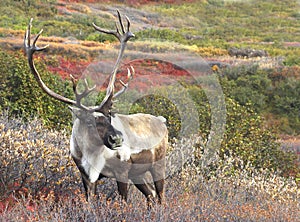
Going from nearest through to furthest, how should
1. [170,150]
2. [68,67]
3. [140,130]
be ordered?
1. [140,130]
2. [170,150]
3. [68,67]

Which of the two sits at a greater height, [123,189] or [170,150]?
[123,189]

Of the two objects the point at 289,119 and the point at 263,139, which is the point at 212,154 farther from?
the point at 289,119

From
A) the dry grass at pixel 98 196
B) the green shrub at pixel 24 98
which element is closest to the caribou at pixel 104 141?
the dry grass at pixel 98 196

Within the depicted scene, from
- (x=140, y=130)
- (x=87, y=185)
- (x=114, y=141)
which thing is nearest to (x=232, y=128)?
(x=140, y=130)

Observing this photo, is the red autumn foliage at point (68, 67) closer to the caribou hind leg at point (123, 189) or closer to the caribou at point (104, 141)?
the caribou at point (104, 141)

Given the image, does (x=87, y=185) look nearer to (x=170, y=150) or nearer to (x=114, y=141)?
(x=114, y=141)

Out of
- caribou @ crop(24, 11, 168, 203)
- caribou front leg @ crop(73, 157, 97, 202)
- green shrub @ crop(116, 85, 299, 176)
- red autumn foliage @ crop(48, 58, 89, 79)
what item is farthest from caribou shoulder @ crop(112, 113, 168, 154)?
red autumn foliage @ crop(48, 58, 89, 79)

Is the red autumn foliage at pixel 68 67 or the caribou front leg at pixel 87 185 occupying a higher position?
the caribou front leg at pixel 87 185

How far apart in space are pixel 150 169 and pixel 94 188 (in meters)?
0.75

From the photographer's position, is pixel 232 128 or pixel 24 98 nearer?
pixel 24 98

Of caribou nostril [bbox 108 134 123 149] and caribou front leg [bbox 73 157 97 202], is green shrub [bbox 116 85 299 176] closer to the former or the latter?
caribou front leg [bbox 73 157 97 202]

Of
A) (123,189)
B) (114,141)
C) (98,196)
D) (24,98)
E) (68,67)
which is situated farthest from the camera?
(68,67)

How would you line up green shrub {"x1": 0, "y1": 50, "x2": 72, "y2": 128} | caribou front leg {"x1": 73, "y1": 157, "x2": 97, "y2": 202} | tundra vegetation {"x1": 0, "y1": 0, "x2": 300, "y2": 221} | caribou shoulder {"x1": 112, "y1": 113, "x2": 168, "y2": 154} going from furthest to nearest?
green shrub {"x1": 0, "y1": 50, "x2": 72, "y2": 128} < tundra vegetation {"x1": 0, "y1": 0, "x2": 300, "y2": 221} < caribou shoulder {"x1": 112, "y1": 113, "x2": 168, "y2": 154} < caribou front leg {"x1": 73, "y1": 157, "x2": 97, "y2": 202}

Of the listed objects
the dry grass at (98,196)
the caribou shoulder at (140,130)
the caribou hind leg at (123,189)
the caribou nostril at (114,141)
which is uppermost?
the caribou nostril at (114,141)
